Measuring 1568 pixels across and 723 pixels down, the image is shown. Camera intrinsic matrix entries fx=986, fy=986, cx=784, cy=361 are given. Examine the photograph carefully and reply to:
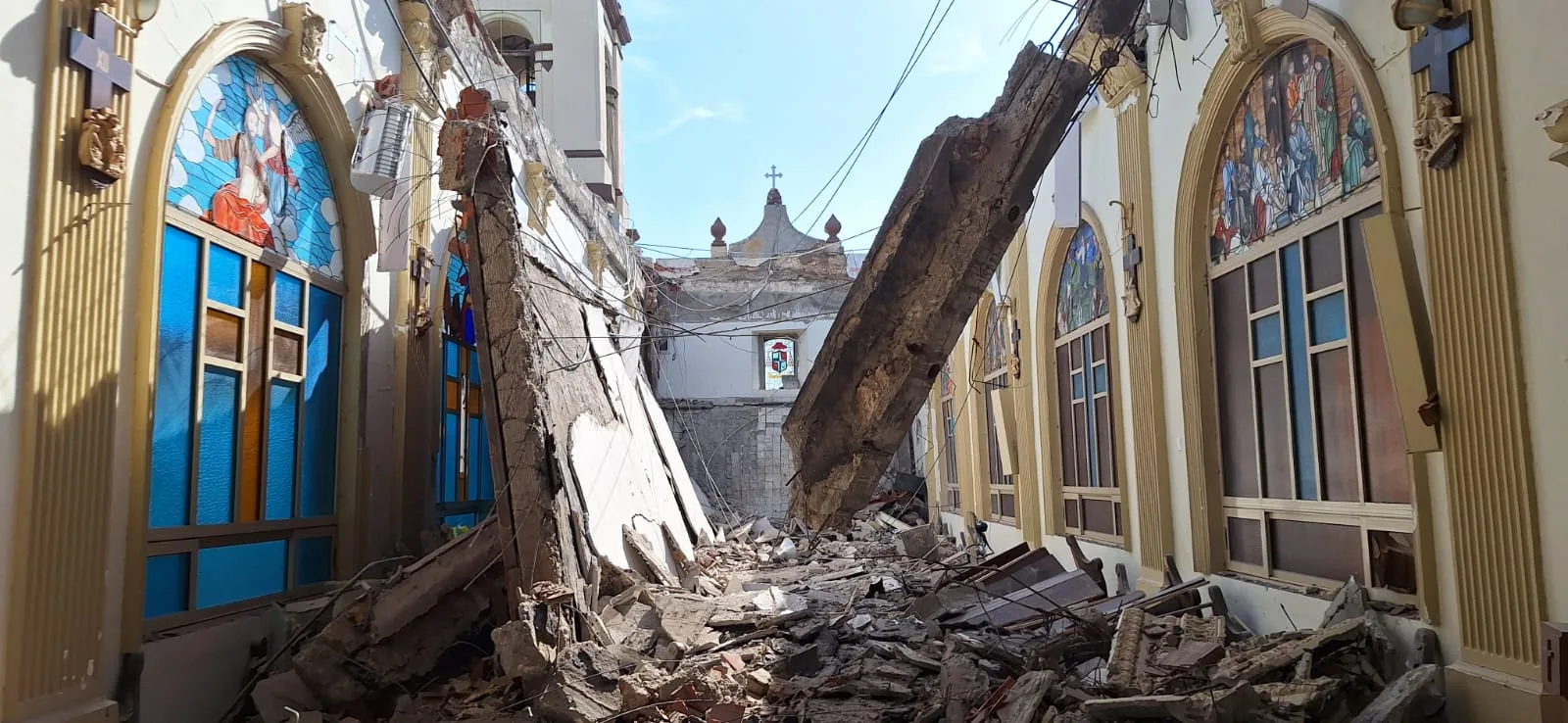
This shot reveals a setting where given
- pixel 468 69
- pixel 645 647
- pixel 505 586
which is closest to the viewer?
pixel 505 586

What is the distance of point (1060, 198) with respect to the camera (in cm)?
866

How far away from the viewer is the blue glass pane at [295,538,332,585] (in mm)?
6898

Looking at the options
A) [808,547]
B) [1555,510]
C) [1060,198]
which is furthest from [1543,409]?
[808,547]

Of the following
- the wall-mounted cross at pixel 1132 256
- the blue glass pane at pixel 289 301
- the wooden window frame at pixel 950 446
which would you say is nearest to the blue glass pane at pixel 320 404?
the blue glass pane at pixel 289 301

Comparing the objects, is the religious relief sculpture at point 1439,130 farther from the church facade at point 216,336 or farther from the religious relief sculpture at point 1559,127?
the church facade at point 216,336

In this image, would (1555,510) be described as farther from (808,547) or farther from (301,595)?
(808,547)

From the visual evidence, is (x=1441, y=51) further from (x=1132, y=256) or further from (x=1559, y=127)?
(x=1132, y=256)

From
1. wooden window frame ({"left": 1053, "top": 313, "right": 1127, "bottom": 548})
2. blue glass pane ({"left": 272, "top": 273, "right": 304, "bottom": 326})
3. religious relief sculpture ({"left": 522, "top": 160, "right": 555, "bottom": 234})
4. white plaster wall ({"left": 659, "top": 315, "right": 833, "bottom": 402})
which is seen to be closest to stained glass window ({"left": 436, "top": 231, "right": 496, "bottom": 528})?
religious relief sculpture ({"left": 522, "top": 160, "right": 555, "bottom": 234})

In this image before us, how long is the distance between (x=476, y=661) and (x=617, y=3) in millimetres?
17327

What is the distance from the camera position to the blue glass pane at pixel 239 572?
5836mm

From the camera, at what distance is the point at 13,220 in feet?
13.9

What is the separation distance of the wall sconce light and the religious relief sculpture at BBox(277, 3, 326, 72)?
248 inches

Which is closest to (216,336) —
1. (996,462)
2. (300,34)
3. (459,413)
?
(300,34)

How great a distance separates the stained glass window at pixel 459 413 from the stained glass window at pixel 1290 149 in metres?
6.39
